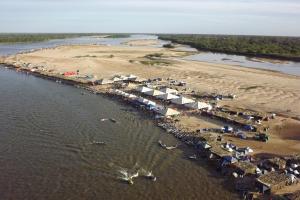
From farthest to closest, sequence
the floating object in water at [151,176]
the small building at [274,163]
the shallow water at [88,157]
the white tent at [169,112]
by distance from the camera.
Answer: the white tent at [169,112], the small building at [274,163], the floating object in water at [151,176], the shallow water at [88,157]

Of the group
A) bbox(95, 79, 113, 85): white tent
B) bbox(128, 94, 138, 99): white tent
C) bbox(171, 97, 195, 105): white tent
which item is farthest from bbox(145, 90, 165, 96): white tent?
bbox(95, 79, 113, 85): white tent

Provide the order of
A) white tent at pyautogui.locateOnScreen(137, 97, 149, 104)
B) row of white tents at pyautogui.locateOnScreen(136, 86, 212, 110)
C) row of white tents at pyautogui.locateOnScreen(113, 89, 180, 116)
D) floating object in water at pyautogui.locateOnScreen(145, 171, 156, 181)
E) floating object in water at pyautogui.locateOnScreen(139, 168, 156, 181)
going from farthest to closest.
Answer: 1. white tent at pyautogui.locateOnScreen(137, 97, 149, 104)
2. row of white tents at pyautogui.locateOnScreen(136, 86, 212, 110)
3. row of white tents at pyautogui.locateOnScreen(113, 89, 180, 116)
4. floating object in water at pyautogui.locateOnScreen(139, 168, 156, 181)
5. floating object in water at pyautogui.locateOnScreen(145, 171, 156, 181)

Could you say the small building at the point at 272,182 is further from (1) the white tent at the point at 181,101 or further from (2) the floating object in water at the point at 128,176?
(1) the white tent at the point at 181,101

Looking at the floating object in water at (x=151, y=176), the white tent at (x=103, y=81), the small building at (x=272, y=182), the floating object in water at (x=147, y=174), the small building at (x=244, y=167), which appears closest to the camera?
the small building at (x=272, y=182)

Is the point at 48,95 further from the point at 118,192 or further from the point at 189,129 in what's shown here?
the point at 118,192

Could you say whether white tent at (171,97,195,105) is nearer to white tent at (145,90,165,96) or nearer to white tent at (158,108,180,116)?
white tent at (158,108,180,116)

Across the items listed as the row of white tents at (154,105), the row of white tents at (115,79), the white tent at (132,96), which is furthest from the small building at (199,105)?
the row of white tents at (115,79)
